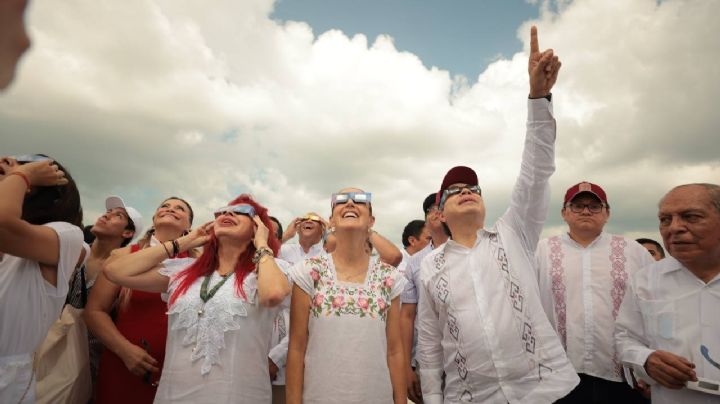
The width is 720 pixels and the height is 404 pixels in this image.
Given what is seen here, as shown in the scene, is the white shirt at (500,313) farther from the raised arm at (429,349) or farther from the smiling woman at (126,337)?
the smiling woman at (126,337)

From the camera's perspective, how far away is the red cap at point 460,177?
155 inches

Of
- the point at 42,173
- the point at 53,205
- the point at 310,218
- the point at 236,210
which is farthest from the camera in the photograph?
the point at 310,218

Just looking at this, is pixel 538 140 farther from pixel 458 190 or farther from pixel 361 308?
pixel 361 308

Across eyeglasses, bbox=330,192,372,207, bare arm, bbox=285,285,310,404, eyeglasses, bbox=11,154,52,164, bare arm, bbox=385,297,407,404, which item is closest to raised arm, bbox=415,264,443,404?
bare arm, bbox=385,297,407,404

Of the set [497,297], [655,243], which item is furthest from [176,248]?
[655,243]

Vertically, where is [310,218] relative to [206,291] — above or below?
above

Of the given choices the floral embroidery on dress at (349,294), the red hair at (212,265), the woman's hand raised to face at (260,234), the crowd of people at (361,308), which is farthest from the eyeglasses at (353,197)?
the red hair at (212,265)

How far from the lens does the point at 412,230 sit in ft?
27.2

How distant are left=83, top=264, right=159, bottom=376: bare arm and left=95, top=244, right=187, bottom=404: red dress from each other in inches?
4.0

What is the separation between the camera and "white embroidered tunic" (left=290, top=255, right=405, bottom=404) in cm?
311

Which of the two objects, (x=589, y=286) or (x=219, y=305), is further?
(x=589, y=286)

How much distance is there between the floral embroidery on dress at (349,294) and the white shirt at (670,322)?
2.15 metres

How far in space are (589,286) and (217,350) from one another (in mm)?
3751

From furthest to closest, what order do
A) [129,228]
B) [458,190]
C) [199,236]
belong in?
[129,228] < [199,236] < [458,190]
